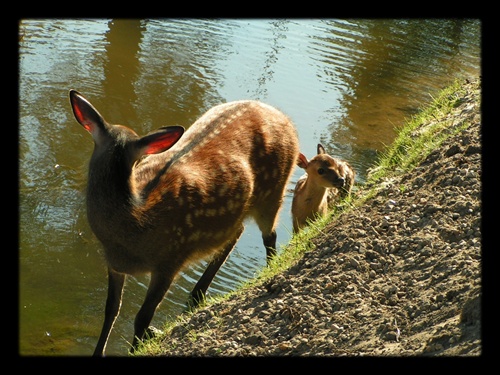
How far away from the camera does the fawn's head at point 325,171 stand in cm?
936

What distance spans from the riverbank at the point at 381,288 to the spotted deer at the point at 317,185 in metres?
1.67

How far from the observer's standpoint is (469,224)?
623 cm

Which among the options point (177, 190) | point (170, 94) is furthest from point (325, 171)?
point (170, 94)

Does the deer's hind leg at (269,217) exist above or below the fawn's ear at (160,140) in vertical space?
below

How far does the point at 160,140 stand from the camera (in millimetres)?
6395

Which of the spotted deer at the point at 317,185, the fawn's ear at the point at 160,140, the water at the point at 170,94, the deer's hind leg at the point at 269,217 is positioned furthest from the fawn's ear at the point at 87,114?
the spotted deer at the point at 317,185

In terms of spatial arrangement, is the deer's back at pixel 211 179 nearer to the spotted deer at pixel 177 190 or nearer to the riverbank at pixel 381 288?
the spotted deer at pixel 177 190

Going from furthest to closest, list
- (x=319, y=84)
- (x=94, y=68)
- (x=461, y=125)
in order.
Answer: (x=319, y=84) → (x=94, y=68) → (x=461, y=125)
